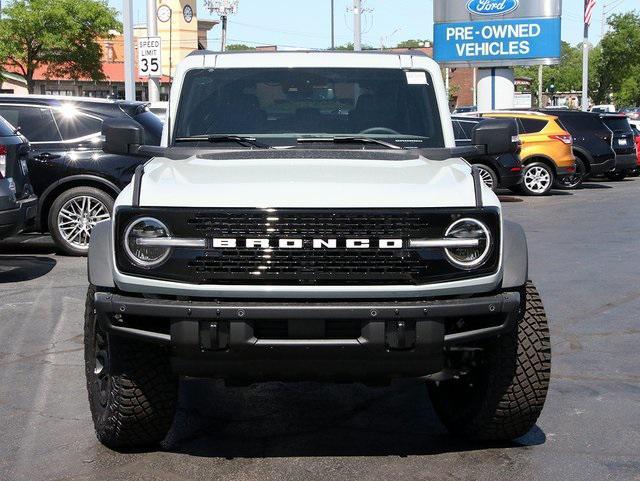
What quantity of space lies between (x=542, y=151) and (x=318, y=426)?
55.4 feet

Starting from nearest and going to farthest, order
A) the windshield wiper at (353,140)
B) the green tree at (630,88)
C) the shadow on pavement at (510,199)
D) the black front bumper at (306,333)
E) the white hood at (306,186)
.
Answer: the black front bumper at (306,333), the white hood at (306,186), the windshield wiper at (353,140), the shadow on pavement at (510,199), the green tree at (630,88)

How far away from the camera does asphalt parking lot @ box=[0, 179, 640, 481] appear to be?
4.73 m

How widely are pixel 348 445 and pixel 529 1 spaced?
28.4m

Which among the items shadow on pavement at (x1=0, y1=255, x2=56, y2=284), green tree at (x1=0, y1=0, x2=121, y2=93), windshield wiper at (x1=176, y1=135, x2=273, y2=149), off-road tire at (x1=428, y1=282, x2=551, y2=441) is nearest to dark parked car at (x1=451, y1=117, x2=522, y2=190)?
shadow on pavement at (x1=0, y1=255, x2=56, y2=284)

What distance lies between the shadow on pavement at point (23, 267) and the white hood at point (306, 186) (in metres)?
6.15

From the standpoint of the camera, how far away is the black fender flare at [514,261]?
4461mm

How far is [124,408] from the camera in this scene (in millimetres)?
4676

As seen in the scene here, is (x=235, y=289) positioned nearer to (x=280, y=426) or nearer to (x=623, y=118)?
(x=280, y=426)

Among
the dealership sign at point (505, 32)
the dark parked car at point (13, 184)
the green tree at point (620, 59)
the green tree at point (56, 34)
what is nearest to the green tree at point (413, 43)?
the green tree at point (620, 59)

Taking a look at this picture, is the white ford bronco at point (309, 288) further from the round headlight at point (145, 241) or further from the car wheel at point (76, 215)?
the car wheel at point (76, 215)

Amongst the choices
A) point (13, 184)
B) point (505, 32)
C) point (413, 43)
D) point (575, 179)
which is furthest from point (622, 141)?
point (413, 43)

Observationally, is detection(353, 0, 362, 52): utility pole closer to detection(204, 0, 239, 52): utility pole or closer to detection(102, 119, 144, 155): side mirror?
detection(204, 0, 239, 52): utility pole

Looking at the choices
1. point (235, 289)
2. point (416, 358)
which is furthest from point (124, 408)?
point (416, 358)

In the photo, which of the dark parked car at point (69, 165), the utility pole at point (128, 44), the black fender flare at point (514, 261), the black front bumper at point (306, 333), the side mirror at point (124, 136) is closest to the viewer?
the black front bumper at point (306, 333)
